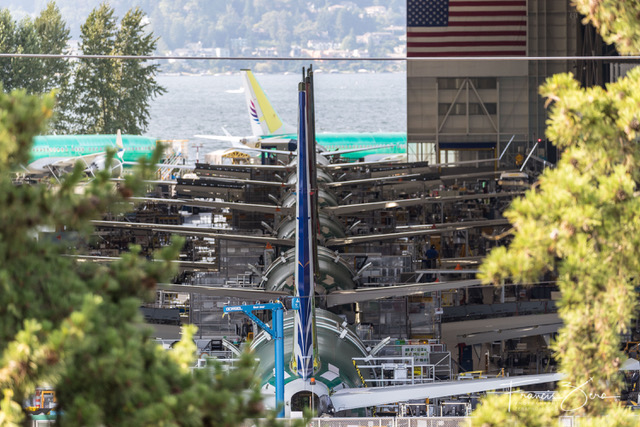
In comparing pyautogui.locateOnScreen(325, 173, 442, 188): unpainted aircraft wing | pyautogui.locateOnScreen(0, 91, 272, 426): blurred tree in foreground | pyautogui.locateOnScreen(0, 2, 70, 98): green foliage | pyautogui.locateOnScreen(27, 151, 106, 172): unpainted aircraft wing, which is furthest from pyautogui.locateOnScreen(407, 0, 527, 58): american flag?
pyautogui.locateOnScreen(0, 91, 272, 426): blurred tree in foreground

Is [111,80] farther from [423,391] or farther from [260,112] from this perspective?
[423,391]

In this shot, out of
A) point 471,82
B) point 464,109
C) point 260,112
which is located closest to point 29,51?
point 260,112

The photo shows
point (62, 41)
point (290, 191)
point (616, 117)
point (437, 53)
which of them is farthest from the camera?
point (62, 41)

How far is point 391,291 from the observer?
2145cm

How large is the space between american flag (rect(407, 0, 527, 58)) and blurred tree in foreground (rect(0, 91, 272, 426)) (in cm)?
5013

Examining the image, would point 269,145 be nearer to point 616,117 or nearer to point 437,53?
point 437,53

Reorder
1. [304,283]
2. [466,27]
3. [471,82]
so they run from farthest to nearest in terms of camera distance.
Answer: [471,82] < [466,27] < [304,283]

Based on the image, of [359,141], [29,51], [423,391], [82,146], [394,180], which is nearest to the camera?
[423,391]

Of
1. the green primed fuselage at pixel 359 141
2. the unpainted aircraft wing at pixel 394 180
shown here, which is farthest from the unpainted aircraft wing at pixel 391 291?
the green primed fuselage at pixel 359 141

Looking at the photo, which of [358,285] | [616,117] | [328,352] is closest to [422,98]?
[358,285]

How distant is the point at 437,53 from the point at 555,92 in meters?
48.4

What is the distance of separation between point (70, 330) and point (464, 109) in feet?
175

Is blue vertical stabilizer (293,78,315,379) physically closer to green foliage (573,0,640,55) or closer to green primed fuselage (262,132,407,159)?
green foliage (573,0,640,55)

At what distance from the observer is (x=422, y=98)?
185 ft
